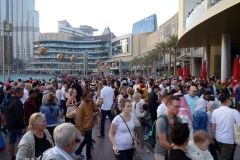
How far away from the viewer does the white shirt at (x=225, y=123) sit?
4777 millimetres

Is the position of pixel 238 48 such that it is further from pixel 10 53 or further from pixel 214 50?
pixel 10 53

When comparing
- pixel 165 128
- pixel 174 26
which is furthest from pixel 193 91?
pixel 174 26

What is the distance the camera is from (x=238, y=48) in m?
34.0

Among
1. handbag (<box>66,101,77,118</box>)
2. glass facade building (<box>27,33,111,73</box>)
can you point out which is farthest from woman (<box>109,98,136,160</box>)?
glass facade building (<box>27,33,111,73</box>)

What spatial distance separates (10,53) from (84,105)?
12.9 m

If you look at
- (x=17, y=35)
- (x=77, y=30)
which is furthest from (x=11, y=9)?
(x=77, y=30)

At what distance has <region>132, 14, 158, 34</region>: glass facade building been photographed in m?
121

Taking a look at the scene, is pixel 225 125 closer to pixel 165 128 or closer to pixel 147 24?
pixel 165 128

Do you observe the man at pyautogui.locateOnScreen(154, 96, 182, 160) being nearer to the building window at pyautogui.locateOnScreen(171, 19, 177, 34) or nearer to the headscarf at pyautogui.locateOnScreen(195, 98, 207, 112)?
the headscarf at pyautogui.locateOnScreen(195, 98, 207, 112)

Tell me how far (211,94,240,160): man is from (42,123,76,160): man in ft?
10.4

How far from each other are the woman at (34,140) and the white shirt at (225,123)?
122 inches

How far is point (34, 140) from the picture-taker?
358 centimetres

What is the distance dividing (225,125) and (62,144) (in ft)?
11.0

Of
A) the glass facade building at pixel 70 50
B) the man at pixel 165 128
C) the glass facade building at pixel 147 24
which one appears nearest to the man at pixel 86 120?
the man at pixel 165 128
